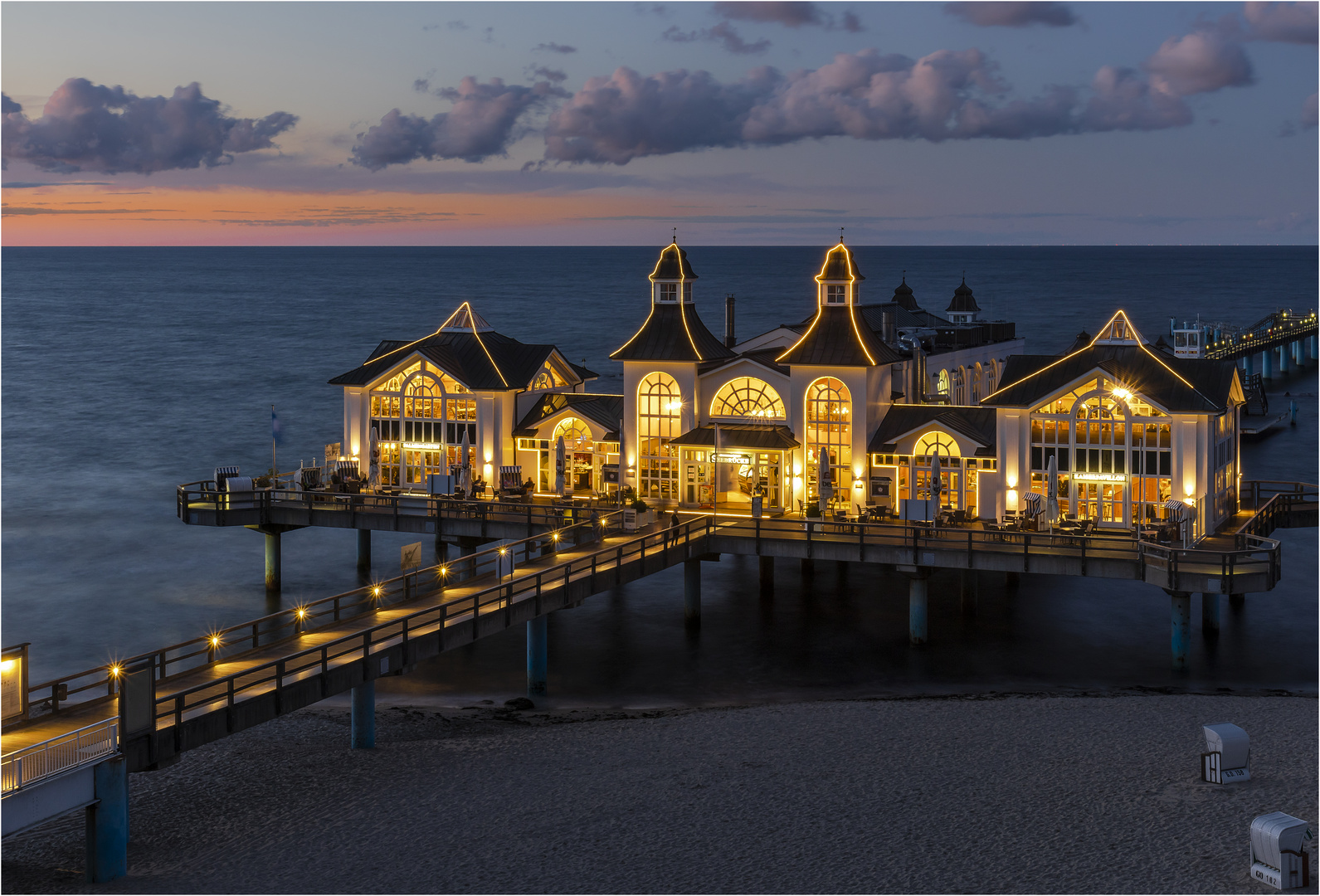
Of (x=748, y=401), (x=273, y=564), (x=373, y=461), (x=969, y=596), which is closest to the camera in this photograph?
(x=969, y=596)

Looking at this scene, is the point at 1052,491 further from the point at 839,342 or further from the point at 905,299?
the point at 905,299

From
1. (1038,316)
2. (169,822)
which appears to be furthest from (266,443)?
(1038,316)

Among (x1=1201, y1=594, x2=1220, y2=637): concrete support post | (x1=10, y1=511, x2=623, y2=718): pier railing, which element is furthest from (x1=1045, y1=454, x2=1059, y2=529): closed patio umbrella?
(x1=10, y1=511, x2=623, y2=718): pier railing

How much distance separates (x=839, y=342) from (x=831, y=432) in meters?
2.60

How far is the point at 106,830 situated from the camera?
21.8 m

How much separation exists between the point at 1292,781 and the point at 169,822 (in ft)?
61.9

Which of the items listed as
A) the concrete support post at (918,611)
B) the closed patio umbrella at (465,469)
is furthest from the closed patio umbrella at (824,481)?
the closed patio umbrella at (465,469)

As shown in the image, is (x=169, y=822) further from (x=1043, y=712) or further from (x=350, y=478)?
(x=350, y=478)

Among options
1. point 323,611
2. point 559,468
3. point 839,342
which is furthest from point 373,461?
point 839,342

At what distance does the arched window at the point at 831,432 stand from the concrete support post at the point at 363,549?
14.5m

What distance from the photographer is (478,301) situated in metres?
196

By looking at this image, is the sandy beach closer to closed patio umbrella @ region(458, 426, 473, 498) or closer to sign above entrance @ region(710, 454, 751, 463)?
sign above entrance @ region(710, 454, 751, 463)

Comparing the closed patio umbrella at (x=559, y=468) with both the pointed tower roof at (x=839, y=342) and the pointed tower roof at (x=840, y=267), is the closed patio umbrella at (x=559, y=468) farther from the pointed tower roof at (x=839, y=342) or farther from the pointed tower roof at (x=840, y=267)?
the pointed tower roof at (x=840, y=267)

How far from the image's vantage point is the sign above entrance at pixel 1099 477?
3866cm
